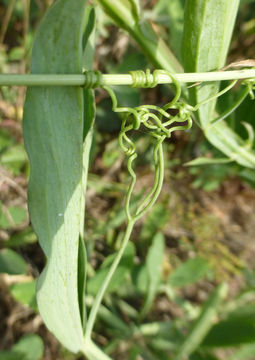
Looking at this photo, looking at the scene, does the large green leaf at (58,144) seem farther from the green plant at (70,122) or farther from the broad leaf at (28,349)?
the broad leaf at (28,349)

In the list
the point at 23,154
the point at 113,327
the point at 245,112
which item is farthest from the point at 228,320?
the point at 23,154

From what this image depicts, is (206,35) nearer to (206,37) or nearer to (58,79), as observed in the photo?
(206,37)

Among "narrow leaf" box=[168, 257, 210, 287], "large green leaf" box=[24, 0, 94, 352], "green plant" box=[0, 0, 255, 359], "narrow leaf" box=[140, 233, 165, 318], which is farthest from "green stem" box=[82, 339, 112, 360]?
"narrow leaf" box=[168, 257, 210, 287]

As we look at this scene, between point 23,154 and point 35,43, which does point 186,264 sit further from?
point 35,43

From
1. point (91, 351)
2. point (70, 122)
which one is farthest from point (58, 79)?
point (91, 351)

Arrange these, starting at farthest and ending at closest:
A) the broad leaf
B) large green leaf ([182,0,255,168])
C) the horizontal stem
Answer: the broad leaf < large green leaf ([182,0,255,168]) < the horizontal stem

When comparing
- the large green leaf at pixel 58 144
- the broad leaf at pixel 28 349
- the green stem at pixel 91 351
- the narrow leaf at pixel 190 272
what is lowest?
the broad leaf at pixel 28 349

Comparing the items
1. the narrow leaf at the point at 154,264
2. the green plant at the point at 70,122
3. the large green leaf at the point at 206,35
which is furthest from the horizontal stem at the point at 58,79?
the narrow leaf at the point at 154,264

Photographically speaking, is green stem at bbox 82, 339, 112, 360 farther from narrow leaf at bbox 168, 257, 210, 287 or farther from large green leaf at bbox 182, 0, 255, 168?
narrow leaf at bbox 168, 257, 210, 287
